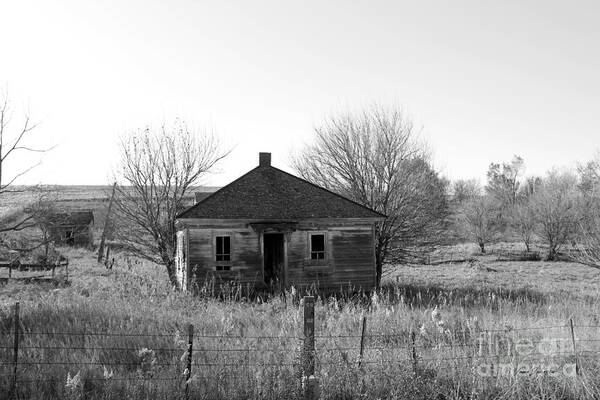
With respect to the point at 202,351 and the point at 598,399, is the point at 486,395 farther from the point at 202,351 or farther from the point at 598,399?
the point at 202,351

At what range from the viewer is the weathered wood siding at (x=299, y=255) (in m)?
18.4

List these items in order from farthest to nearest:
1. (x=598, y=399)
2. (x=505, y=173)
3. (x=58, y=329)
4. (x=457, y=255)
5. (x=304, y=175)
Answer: (x=505, y=173), (x=457, y=255), (x=304, y=175), (x=58, y=329), (x=598, y=399)

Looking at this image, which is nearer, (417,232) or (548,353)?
(548,353)

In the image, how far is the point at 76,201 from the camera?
69.1 meters

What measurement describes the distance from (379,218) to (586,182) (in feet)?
112

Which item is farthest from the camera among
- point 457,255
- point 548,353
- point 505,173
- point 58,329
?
point 505,173

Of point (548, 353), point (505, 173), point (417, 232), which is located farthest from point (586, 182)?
point (548, 353)

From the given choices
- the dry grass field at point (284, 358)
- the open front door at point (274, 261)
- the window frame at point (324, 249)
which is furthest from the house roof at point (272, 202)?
the dry grass field at point (284, 358)

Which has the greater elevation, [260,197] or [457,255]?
[260,197]

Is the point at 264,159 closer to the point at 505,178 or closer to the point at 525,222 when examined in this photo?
the point at 525,222

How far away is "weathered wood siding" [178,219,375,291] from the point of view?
18406 mm

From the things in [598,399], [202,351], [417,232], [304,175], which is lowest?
[598,399]

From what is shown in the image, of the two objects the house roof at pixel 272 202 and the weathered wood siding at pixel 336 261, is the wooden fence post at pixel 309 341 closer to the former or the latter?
the house roof at pixel 272 202

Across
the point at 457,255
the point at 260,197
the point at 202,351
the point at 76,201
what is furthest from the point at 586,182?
the point at 76,201
